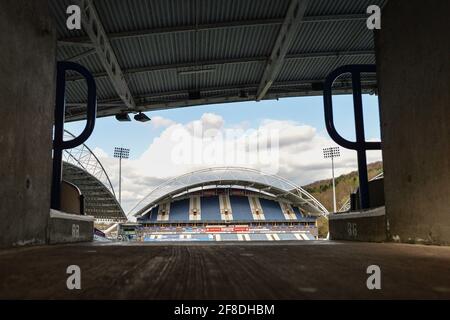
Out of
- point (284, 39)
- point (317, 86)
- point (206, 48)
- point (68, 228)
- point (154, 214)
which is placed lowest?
point (68, 228)

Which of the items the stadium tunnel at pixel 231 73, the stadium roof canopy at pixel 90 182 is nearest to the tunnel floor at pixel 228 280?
the stadium tunnel at pixel 231 73

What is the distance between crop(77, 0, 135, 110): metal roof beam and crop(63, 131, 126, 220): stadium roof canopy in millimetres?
24304

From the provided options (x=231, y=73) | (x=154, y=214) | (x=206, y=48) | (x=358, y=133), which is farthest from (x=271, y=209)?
(x=358, y=133)

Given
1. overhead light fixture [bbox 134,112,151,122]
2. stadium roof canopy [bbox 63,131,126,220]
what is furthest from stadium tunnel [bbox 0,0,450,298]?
Result: stadium roof canopy [bbox 63,131,126,220]

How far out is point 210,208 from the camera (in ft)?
151

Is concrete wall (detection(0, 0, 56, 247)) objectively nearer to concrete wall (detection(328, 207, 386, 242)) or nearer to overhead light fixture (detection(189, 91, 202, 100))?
concrete wall (detection(328, 207, 386, 242))

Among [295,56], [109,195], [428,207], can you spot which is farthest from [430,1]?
[109,195]

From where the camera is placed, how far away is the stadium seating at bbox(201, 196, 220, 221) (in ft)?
146

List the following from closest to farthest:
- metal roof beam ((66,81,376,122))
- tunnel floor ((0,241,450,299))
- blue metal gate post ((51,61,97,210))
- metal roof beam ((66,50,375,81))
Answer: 1. tunnel floor ((0,241,450,299))
2. blue metal gate post ((51,61,97,210))
3. metal roof beam ((66,50,375,81))
4. metal roof beam ((66,81,376,122))

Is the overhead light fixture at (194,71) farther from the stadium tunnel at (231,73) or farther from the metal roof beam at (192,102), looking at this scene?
the metal roof beam at (192,102)

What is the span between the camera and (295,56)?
10938 mm

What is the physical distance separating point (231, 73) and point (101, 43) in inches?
164

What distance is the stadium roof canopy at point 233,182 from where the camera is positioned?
4544 centimetres

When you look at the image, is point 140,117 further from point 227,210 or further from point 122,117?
point 227,210
